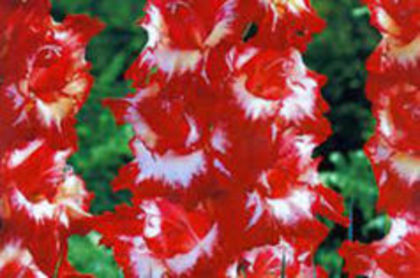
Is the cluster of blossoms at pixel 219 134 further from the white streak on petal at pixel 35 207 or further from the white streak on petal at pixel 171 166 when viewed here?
the white streak on petal at pixel 35 207

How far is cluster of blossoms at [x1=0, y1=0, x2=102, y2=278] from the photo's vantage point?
1.68m

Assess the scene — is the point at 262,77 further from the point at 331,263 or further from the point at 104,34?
the point at 104,34

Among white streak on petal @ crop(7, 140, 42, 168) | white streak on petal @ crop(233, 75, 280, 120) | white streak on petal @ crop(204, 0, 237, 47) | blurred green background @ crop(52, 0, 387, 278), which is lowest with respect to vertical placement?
blurred green background @ crop(52, 0, 387, 278)

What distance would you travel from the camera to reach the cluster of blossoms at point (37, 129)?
1.68 m

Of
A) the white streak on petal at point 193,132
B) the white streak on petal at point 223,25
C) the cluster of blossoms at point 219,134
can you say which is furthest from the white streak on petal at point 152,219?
the white streak on petal at point 223,25

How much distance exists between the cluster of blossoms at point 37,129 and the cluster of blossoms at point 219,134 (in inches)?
4.3

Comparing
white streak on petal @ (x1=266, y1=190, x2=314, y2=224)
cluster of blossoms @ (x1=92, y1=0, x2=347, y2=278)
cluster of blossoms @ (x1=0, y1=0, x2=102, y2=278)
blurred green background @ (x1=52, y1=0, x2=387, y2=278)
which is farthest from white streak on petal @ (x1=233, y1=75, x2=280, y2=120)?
blurred green background @ (x1=52, y1=0, x2=387, y2=278)

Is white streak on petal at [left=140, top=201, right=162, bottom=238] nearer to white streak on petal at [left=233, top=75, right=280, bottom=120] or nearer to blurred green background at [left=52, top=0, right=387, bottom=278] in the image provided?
white streak on petal at [left=233, top=75, right=280, bottom=120]

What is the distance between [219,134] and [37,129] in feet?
0.93

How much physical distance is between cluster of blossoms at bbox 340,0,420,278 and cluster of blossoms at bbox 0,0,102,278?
1.47 feet

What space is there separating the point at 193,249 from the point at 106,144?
248 cm

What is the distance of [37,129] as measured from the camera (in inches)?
68.4

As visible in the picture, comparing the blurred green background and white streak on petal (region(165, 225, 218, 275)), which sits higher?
white streak on petal (region(165, 225, 218, 275))

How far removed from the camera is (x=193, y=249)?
5.54ft
